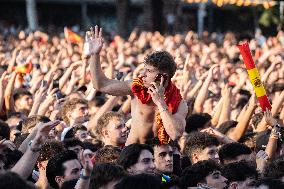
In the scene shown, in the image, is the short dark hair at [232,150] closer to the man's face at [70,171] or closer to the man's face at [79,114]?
the man's face at [70,171]

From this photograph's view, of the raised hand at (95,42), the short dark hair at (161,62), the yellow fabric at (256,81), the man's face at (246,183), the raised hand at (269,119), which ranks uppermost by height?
the raised hand at (95,42)

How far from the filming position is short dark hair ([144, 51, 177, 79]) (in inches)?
298

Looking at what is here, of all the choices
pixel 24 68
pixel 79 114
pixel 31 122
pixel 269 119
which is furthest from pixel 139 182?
pixel 24 68

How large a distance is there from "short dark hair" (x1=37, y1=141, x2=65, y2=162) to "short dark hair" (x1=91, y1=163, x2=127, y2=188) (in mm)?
1137

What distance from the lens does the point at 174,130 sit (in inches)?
295

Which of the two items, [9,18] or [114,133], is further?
[9,18]

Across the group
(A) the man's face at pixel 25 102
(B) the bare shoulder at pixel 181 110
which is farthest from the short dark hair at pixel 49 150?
(A) the man's face at pixel 25 102

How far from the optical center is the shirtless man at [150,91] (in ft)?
24.6

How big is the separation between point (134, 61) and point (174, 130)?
11033mm

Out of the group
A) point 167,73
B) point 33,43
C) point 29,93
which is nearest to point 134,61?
point 33,43

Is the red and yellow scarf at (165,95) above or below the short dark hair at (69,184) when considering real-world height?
above

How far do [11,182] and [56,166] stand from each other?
A: 7.81 ft

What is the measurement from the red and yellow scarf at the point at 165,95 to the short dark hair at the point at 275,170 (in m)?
0.85

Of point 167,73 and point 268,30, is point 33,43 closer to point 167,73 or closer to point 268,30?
point 167,73
